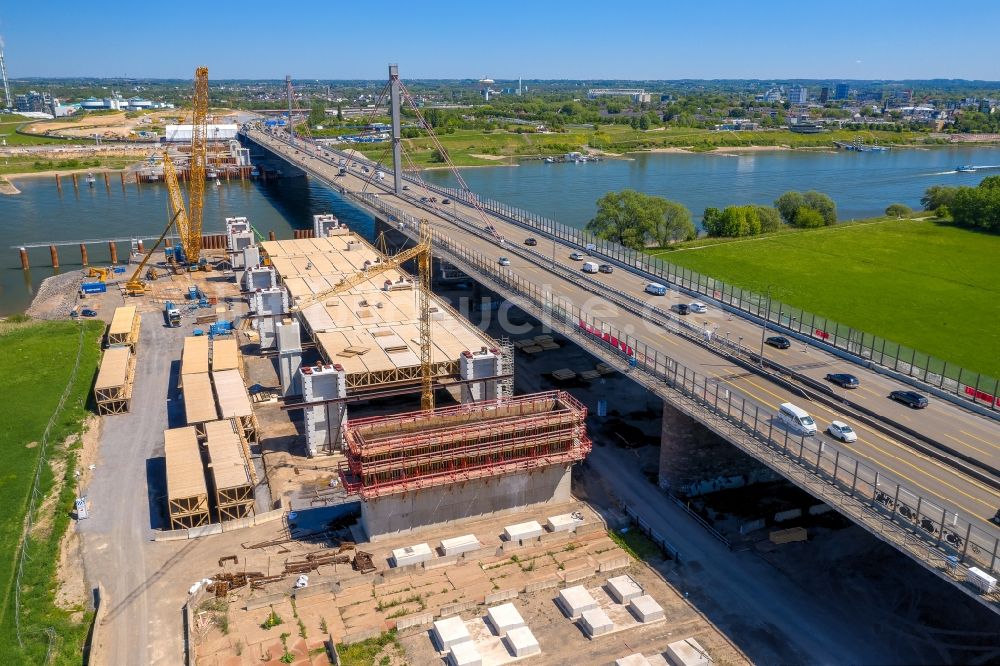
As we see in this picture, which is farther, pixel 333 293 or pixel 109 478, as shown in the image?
pixel 333 293

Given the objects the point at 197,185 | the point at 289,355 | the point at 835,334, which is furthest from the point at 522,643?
the point at 197,185

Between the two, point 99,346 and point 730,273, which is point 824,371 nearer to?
point 730,273

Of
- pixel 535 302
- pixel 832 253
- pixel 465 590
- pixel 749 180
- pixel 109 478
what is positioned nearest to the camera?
pixel 465 590

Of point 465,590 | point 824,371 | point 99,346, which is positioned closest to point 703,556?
point 465,590

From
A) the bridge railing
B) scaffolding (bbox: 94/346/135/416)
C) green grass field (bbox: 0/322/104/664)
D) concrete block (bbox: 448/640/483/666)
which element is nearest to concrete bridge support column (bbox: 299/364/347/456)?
green grass field (bbox: 0/322/104/664)

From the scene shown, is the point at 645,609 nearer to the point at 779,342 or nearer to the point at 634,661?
the point at 634,661

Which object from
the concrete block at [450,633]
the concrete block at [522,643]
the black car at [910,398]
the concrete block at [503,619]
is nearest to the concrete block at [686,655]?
the concrete block at [522,643]
